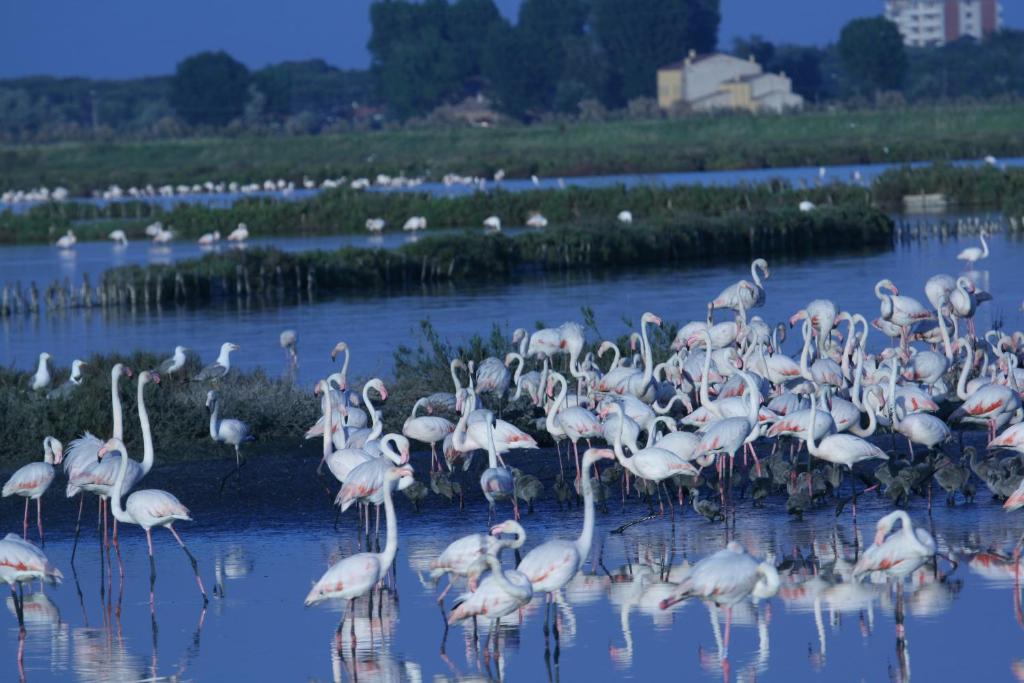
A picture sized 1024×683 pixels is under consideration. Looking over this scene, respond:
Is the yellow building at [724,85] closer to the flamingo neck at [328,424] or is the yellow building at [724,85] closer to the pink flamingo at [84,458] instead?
the flamingo neck at [328,424]

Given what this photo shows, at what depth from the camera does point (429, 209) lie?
153ft

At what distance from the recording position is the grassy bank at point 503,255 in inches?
1229

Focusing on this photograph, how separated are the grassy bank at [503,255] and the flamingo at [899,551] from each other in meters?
22.7

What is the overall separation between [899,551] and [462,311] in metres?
18.5

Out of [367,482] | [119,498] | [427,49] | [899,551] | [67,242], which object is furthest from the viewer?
[427,49]

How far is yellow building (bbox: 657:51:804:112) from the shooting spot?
12031 centimetres

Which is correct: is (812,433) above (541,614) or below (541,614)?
above

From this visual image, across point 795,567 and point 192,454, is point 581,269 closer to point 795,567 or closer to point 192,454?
point 192,454

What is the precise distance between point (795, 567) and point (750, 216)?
88.2 feet

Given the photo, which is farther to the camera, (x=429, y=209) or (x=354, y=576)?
(x=429, y=209)

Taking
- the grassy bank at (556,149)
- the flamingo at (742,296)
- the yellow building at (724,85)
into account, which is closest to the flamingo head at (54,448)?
the flamingo at (742,296)

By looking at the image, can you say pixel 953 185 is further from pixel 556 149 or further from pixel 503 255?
pixel 556 149

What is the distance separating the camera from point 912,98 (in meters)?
140

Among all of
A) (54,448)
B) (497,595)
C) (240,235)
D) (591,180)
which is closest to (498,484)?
(497,595)
